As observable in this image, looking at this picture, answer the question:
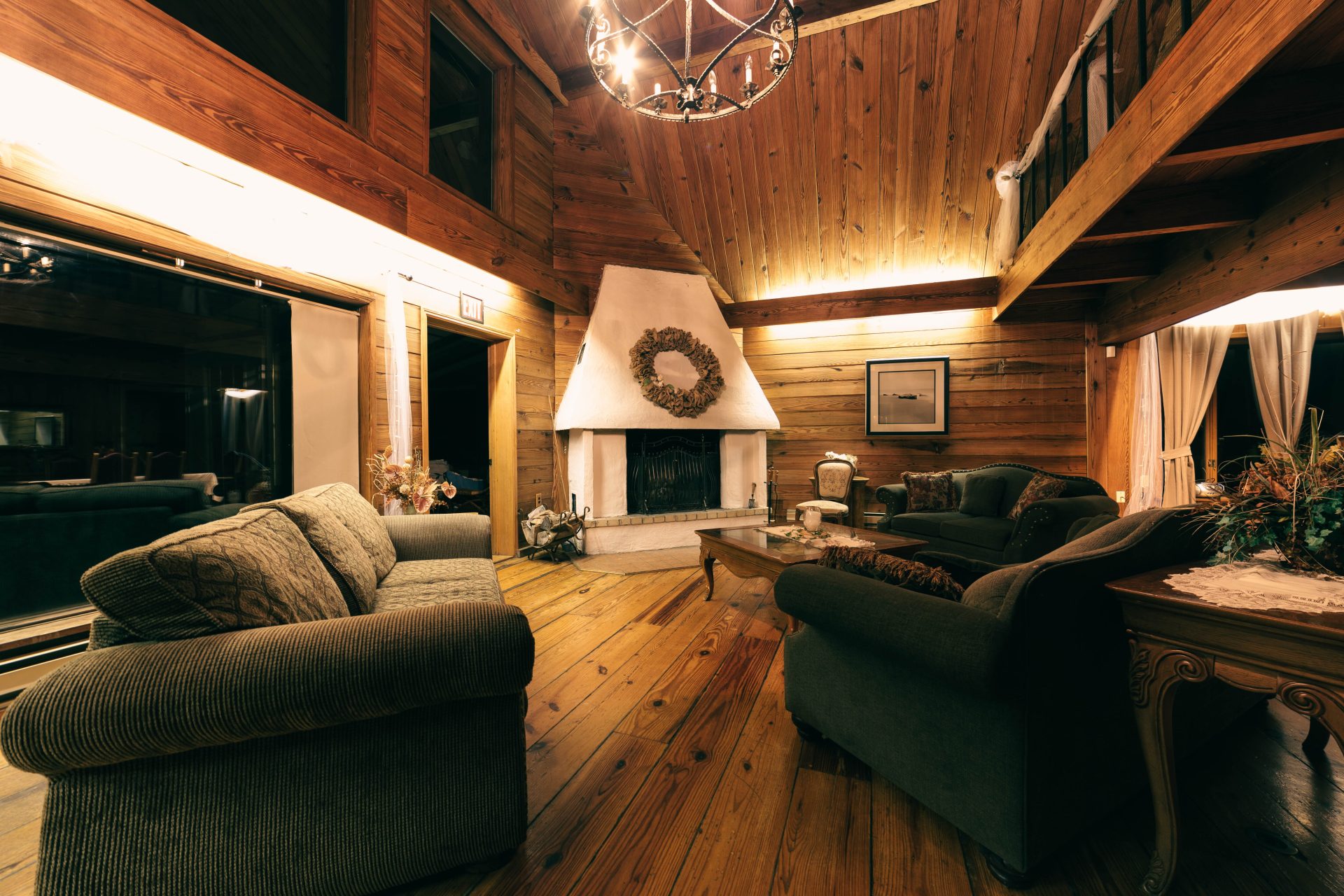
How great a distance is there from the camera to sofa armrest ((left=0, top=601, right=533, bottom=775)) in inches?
35.9

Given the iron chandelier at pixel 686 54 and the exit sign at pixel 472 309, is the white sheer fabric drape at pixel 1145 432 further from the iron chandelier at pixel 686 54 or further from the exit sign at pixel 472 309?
the exit sign at pixel 472 309

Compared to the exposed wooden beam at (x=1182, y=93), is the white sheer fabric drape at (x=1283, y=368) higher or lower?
lower

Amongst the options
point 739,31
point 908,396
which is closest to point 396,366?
point 739,31

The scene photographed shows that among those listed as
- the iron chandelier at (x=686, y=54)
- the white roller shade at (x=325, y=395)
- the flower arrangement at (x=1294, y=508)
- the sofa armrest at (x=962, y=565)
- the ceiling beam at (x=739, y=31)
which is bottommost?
the sofa armrest at (x=962, y=565)

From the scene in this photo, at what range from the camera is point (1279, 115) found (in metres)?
1.93

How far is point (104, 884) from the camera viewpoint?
97 cm

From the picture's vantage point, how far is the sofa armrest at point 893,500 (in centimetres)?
473

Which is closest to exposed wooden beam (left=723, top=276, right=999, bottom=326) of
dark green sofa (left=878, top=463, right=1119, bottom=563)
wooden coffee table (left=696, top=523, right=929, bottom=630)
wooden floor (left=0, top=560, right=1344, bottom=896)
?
dark green sofa (left=878, top=463, right=1119, bottom=563)

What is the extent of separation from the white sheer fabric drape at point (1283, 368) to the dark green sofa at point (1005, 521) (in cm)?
256

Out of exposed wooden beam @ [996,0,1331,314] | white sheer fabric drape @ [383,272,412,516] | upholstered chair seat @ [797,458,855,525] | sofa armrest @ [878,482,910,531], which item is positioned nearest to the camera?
exposed wooden beam @ [996,0,1331,314]

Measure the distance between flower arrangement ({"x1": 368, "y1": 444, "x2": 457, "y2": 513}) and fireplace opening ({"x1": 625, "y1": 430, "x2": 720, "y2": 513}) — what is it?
2.05 metres

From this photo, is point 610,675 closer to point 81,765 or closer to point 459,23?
point 81,765

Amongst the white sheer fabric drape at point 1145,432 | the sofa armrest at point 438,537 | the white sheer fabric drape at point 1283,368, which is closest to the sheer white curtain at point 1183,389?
the white sheer fabric drape at point 1145,432

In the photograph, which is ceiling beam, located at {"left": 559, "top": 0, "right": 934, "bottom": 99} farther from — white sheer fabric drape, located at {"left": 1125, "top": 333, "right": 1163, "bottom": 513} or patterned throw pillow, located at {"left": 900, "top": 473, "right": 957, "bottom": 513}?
white sheer fabric drape, located at {"left": 1125, "top": 333, "right": 1163, "bottom": 513}
